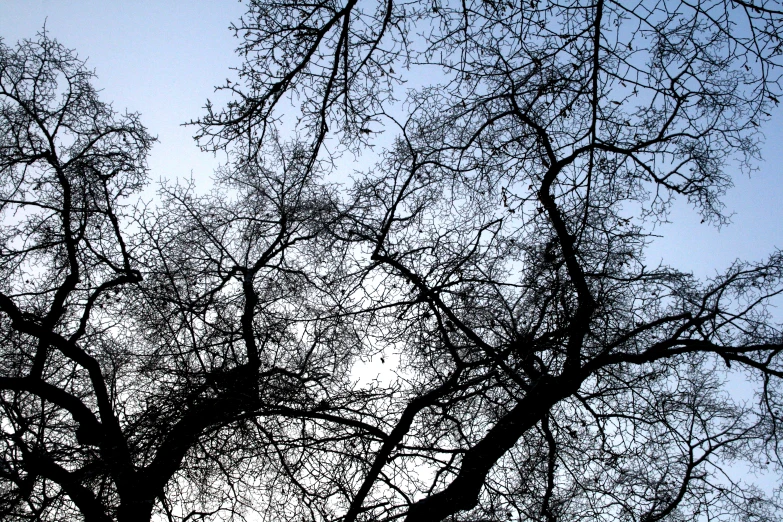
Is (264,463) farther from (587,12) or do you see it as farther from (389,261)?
(587,12)

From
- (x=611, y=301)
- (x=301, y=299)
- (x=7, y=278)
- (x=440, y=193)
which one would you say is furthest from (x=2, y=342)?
(x=611, y=301)

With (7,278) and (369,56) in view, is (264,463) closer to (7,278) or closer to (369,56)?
(369,56)

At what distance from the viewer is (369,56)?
293cm

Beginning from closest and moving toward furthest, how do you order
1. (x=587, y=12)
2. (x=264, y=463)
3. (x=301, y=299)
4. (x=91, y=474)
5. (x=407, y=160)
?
(x=587, y=12), (x=91, y=474), (x=264, y=463), (x=407, y=160), (x=301, y=299)

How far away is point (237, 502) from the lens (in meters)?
3.94

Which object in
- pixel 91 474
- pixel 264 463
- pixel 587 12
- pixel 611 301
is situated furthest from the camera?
pixel 611 301

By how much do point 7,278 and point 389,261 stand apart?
389 centimetres

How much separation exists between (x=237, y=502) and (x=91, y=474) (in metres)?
1.34

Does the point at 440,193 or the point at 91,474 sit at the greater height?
the point at 440,193

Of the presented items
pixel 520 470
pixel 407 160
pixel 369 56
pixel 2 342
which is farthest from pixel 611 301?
pixel 2 342

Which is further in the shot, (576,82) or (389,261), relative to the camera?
(389,261)

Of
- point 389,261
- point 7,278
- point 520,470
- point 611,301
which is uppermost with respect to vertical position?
point 7,278

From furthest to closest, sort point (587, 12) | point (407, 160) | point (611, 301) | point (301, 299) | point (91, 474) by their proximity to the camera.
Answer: point (301, 299) → point (407, 160) → point (611, 301) → point (91, 474) → point (587, 12)

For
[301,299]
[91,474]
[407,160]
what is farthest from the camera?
[301,299]
